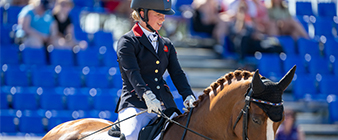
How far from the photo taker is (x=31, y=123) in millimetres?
7504

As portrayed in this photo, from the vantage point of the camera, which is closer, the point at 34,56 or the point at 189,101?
the point at 189,101

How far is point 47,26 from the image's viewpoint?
8242 mm

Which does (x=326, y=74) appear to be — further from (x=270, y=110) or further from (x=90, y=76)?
(x=270, y=110)

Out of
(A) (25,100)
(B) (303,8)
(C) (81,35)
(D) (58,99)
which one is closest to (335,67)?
(B) (303,8)

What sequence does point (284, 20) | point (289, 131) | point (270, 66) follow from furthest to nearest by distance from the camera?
1. point (284, 20)
2. point (270, 66)
3. point (289, 131)

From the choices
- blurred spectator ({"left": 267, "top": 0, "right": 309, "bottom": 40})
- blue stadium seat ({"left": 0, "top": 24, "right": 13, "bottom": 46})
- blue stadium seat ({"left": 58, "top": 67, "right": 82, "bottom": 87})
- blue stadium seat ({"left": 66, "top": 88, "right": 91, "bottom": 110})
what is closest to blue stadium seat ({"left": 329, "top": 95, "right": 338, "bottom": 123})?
blurred spectator ({"left": 267, "top": 0, "right": 309, "bottom": 40})

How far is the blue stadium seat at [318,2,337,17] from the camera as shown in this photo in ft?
34.9

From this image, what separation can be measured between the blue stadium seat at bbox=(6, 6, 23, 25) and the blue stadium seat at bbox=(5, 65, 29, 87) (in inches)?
55.8

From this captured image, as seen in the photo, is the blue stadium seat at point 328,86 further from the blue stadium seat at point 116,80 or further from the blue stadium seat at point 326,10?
the blue stadium seat at point 116,80

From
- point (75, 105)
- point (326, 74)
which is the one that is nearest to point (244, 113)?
point (75, 105)

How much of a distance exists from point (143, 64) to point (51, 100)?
193 inches

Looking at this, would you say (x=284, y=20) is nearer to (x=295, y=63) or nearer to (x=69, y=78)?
(x=295, y=63)

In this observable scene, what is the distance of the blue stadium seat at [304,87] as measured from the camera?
333 inches

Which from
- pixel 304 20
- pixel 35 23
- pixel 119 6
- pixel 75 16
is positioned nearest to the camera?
pixel 35 23
